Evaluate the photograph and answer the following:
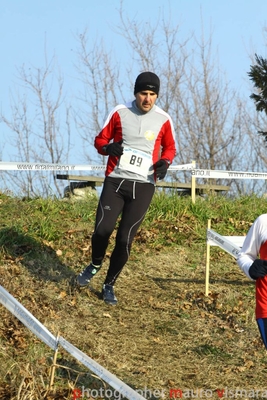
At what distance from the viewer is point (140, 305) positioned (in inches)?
354

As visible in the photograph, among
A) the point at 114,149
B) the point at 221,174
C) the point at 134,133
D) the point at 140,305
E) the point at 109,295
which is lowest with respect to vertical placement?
the point at 140,305

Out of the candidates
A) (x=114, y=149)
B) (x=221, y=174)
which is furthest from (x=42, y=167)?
(x=114, y=149)

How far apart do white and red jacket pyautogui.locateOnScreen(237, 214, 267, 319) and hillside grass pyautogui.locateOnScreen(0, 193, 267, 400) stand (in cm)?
162

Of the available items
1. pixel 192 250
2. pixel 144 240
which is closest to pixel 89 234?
pixel 144 240

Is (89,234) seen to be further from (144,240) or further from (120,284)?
(120,284)

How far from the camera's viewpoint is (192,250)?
36.9 feet

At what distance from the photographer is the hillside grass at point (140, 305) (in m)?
6.72

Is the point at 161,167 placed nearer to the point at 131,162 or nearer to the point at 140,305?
the point at 131,162

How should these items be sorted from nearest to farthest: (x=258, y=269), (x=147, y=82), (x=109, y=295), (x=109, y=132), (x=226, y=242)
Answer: (x=258, y=269)
(x=147, y=82)
(x=109, y=132)
(x=226, y=242)
(x=109, y=295)

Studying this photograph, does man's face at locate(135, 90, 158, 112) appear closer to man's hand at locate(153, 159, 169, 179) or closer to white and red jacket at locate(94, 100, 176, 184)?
white and red jacket at locate(94, 100, 176, 184)

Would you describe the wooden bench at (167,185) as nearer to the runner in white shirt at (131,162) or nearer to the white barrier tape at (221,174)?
the white barrier tape at (221,174)

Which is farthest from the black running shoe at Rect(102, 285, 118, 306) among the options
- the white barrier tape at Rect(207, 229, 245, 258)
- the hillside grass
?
the white barrier tape at Rect(207, 229, 245, 258)

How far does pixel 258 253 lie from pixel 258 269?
0.90 ft

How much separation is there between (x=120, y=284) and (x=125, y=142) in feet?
7.32
